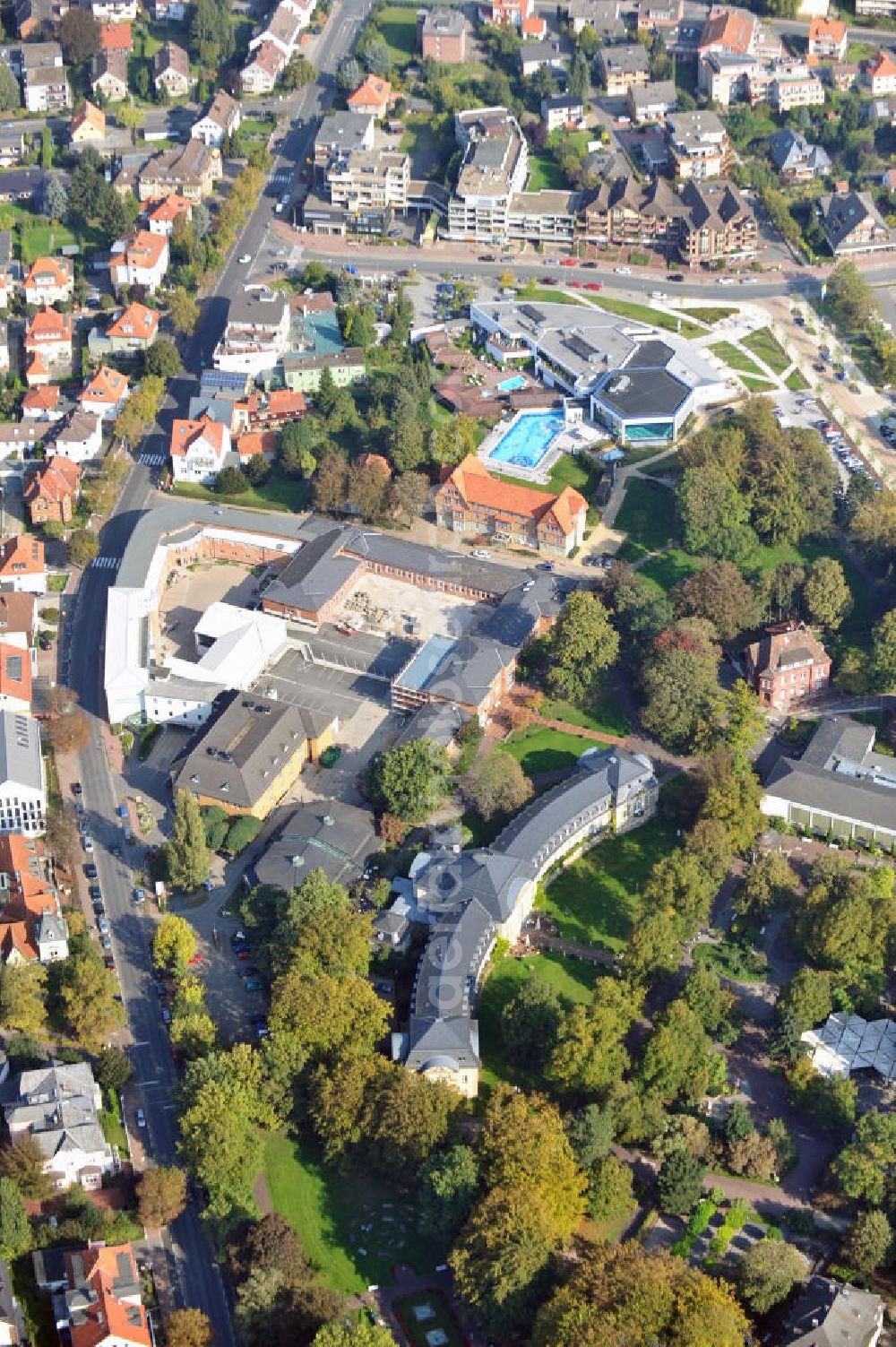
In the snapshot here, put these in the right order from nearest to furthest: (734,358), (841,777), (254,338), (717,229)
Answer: (841,777) → (254,338) → (734,358) → (717,229)

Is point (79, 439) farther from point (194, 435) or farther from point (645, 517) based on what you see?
point (645, 517)

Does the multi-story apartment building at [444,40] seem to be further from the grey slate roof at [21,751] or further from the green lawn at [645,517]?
the grey slate roof at [21,751]

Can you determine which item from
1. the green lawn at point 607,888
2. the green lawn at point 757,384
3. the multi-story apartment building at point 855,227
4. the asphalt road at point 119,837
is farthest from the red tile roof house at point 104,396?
the multi-story apartment building at point 855,227

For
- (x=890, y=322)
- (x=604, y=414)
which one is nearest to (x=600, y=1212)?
(x=604, y=414)

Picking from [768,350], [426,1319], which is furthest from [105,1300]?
[768,350]

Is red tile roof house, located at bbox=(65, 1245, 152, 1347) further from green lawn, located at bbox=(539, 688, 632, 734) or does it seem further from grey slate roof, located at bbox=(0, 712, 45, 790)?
green lawn, located at bbox=(539, 688, 632, 734)

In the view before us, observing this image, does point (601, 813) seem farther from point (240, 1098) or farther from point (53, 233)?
point (53, 233)

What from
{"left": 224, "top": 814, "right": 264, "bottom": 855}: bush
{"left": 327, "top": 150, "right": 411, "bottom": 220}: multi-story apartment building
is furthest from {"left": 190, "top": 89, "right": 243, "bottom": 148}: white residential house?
{"left": 224, "top": 814, "right": 264, "bottom": 855}: bush
